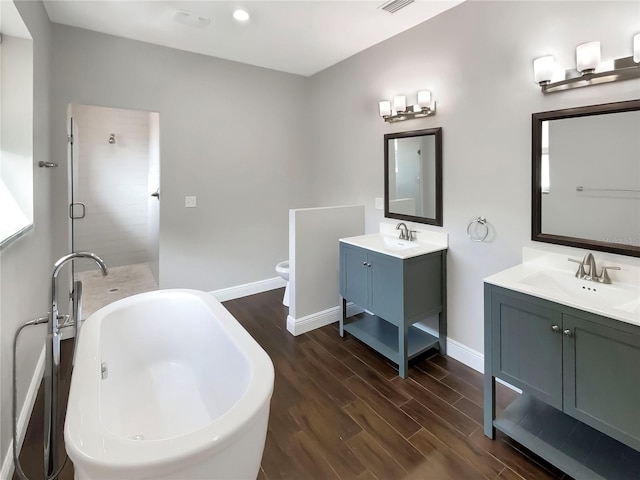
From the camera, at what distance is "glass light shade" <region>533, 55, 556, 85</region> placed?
6.23 feet

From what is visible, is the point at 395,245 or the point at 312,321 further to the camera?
the point at 312,321

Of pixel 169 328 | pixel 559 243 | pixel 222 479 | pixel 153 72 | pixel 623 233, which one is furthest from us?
pixel 153 72

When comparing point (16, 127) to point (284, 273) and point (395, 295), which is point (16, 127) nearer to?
point (284, 273)

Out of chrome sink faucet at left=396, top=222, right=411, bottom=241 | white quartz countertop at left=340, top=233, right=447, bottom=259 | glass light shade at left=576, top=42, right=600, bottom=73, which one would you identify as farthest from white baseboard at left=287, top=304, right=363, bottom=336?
glass light shade at left=576, top=42, right=600, bottom=73

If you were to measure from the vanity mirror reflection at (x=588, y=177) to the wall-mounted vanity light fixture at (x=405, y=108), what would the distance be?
0.81 metres

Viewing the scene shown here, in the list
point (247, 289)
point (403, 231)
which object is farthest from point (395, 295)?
point (247, 289)

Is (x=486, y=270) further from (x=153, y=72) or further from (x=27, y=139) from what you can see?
(x=153, y=72)

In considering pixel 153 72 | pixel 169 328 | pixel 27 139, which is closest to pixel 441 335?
pixel 169 328

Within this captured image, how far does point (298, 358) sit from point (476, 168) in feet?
6.39

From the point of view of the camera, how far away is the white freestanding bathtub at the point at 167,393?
3.32 ft

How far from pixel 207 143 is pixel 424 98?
87.3 inches

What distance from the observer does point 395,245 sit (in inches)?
115

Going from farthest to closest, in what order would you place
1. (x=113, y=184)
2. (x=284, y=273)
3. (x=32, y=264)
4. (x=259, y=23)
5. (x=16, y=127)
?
(x=113, y=184) < (x=284, y=273) < (x=259, y=23) < (x=32, y=264) < (x=16, y=127)

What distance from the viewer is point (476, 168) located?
7.87ft
